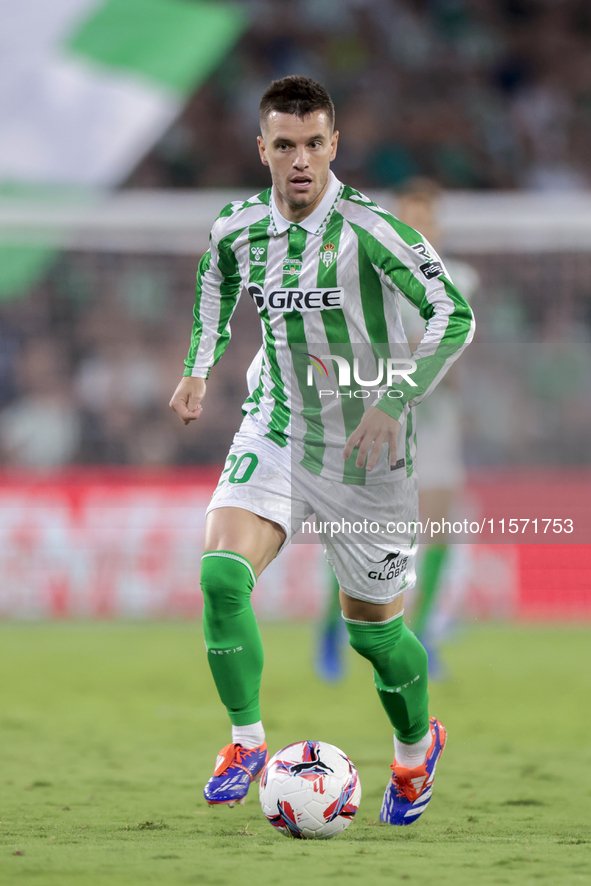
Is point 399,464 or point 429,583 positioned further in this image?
point 429,583

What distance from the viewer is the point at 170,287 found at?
34.1 feet

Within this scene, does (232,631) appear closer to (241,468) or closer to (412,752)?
(241,468)

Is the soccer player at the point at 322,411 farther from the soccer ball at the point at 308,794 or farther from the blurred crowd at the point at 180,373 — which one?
the blurred crowd at the point at 180,373

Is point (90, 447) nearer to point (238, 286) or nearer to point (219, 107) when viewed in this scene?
point (238, 286)

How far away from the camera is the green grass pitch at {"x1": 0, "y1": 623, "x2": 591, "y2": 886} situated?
2973 millimetres

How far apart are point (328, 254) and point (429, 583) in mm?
3353

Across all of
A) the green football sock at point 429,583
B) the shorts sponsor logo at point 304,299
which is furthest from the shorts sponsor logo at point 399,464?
the green football sock at point 429,583

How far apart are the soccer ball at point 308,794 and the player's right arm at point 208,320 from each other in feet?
3.90

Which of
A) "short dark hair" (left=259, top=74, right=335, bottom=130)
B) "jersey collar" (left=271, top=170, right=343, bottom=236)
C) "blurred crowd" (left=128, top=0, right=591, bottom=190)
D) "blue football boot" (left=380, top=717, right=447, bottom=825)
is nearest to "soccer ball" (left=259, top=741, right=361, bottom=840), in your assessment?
"blue football boot" (left=380, top=717, right=447, bottom=825)

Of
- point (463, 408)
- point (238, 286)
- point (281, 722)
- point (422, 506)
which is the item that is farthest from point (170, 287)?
point (238, 286)

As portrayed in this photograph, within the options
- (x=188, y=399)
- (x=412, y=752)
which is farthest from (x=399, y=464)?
(x=412, y=752)

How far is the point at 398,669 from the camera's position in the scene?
3.95 meters

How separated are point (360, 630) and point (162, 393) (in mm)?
6534

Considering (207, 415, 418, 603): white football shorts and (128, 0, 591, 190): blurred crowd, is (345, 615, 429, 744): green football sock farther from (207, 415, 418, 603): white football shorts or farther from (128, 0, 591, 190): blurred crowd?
(128, 0, 591, 190): blurred crowd
